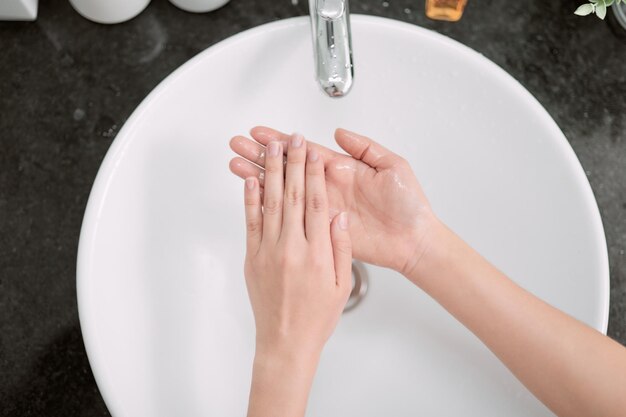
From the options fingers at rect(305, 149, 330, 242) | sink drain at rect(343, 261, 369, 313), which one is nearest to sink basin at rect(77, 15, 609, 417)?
sink drain at rect(343, 261, 369, 313)

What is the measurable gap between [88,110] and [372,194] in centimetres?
35

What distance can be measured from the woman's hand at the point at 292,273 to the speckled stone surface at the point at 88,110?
0.83 ft

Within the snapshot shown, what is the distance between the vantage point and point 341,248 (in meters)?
0.59

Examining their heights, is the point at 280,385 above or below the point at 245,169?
below

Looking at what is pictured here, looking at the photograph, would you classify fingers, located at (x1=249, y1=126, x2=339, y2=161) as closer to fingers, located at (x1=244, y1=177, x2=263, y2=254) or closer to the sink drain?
fingers, located at (x1=244, y1=177, x2=263, y2=254)

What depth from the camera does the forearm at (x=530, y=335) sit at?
1.85ft

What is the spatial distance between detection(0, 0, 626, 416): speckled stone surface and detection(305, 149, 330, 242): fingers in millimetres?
265

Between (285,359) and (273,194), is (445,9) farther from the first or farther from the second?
(285,359)

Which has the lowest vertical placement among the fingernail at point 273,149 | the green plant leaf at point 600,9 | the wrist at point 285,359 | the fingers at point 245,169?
the wrist at point 285,359

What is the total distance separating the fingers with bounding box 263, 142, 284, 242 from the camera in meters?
0.59

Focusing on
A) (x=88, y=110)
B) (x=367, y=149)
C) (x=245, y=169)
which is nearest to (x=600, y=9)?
(x=367, y=149)

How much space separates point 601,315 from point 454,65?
27 centimetres

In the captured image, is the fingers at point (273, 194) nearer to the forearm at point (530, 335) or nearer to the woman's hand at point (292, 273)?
the woman's hand at point (292, 273)

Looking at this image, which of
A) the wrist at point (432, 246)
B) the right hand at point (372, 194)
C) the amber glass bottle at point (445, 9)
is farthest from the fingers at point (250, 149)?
the amber glass bottle at point (445, 9)
